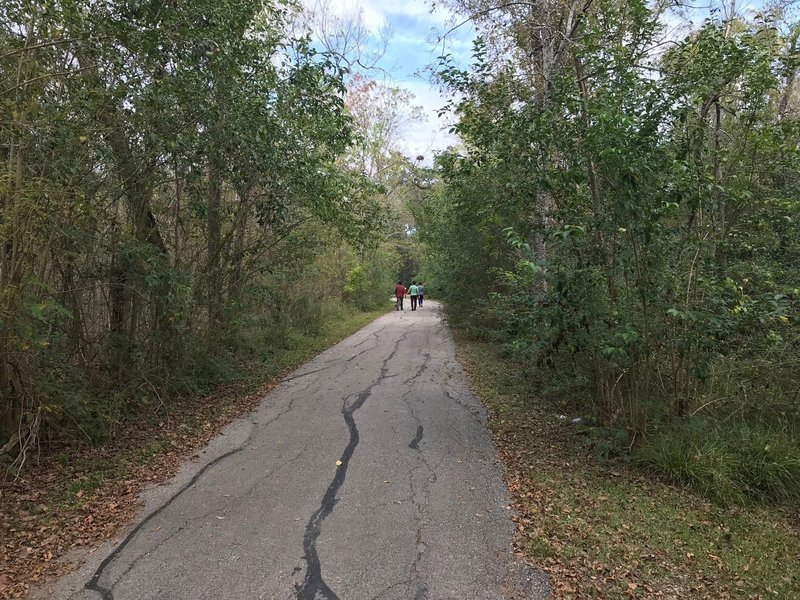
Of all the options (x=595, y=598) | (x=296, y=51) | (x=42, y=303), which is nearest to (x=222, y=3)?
(x=296, y=51)

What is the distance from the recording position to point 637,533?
12.7 feet

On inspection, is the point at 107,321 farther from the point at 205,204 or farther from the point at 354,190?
the point at 354,190

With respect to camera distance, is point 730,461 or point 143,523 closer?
point 143,523

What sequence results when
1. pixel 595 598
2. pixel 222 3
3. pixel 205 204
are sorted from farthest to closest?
1. pixel 205 204
2. pixel 222 3
3. pixel 595 598

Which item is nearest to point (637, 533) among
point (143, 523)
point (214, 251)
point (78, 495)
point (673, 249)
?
point (673, 249)

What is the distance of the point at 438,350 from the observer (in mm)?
13102

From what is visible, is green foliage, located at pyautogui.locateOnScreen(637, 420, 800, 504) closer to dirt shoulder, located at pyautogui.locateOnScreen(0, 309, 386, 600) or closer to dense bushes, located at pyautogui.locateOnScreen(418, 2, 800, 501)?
dense bushes, located at pyautogui.locateOnScreen(418, 2, 800, 501)

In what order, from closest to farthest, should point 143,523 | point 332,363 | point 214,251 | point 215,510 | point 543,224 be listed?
point 143,523, point 215,510, point 543,224, point 214,251, point 332,363

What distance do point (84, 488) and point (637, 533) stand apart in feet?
16.1

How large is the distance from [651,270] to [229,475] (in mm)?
4770

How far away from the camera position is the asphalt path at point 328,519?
3.24 metres

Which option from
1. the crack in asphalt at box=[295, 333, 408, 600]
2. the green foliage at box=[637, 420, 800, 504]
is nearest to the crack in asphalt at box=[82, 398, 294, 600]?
the crack in asphalt at box=[295, 333, 408, 600]

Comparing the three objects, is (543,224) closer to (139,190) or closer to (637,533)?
(637,533)

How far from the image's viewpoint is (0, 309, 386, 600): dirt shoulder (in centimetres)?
355
